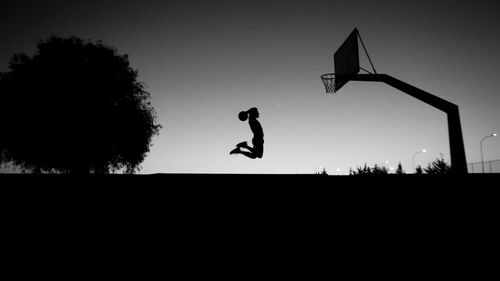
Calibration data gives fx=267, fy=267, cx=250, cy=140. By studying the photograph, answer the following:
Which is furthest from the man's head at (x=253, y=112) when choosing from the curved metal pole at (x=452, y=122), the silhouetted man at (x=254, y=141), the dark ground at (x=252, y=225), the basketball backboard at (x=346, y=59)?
the curved metal pole at (x=452, y=122)

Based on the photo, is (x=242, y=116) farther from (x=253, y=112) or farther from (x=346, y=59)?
(x=346, y=59)

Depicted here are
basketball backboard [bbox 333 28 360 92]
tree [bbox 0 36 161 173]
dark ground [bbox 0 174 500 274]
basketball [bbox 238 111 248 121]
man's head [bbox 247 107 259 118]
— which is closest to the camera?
dark ground [bbox 0 174 500 274]

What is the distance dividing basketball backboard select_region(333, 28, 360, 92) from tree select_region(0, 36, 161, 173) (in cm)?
1681

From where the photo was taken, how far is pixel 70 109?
1967 cm

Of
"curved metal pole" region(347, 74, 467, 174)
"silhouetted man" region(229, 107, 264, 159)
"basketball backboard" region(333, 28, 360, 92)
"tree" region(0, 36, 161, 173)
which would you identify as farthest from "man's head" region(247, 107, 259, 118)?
"tree" region(0, 36, 161, 173)

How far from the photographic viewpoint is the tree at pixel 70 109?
19000 mm

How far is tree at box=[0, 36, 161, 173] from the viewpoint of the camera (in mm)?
19000

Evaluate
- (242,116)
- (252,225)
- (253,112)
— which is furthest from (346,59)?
(252,225)

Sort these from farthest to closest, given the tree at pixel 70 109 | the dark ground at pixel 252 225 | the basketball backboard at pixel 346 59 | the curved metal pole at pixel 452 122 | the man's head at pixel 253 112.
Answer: the tree at pixel 70 109 < the basketball backboard at pixel 346 59 < the curved metal pole at pixel 452 122 < the man's head at pixel 253 112 < the dark ground at pixel 252 225

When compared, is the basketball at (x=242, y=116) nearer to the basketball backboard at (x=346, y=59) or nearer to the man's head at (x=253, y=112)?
the man's head at (x=253, y=112)

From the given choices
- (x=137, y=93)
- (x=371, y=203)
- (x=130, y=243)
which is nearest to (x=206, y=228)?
(x=130, y=243)

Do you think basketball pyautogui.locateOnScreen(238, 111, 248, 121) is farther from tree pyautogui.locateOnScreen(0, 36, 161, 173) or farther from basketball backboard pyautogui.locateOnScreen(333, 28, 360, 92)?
tree pyautogui.locateOnScreen(0, 36, 161, 173)

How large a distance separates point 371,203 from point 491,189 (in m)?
1.98

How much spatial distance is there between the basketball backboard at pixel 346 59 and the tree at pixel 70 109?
1681cm
